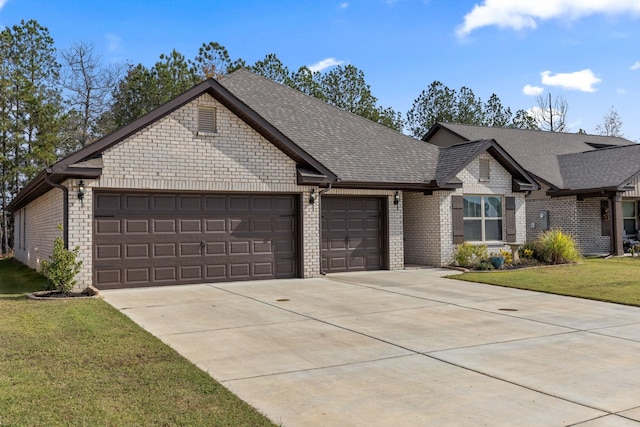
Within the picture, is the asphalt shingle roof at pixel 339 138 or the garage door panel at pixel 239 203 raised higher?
the asphalt shingle roof at pixel 339 138

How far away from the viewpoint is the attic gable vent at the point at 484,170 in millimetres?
19125

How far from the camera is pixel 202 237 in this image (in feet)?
45.9

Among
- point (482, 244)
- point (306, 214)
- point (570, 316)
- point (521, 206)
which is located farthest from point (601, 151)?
point (570, 316)

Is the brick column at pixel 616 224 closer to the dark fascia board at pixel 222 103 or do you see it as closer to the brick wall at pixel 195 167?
the dark fascia board at pixel 222 103

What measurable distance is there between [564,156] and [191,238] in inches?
818

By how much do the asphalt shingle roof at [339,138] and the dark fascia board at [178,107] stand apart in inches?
74.5

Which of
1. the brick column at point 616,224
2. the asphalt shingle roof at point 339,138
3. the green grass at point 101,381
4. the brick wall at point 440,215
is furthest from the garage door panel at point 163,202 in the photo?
the brick column at point 616,224

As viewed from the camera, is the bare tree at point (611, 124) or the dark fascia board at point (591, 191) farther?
the bare tree at point (611, 124)

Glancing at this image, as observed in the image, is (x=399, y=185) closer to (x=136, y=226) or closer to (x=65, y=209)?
(x=136, y=226)

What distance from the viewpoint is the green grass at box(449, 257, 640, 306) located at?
39.3 feet

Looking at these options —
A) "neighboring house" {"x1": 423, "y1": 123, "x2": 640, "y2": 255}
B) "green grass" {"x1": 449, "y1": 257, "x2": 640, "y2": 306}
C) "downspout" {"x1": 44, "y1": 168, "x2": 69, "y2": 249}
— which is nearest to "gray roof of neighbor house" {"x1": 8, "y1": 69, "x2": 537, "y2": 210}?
"downspout" {"x1": 44, "y1": 168, "x2": 69, "y2": 249}

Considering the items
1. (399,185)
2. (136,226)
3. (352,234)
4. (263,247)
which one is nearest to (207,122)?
(136,226)

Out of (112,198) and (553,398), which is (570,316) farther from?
(112,198)

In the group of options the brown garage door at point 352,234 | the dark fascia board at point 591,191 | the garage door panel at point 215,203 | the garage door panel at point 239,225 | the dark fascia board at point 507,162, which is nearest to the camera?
the garage door panel at point 215,203
